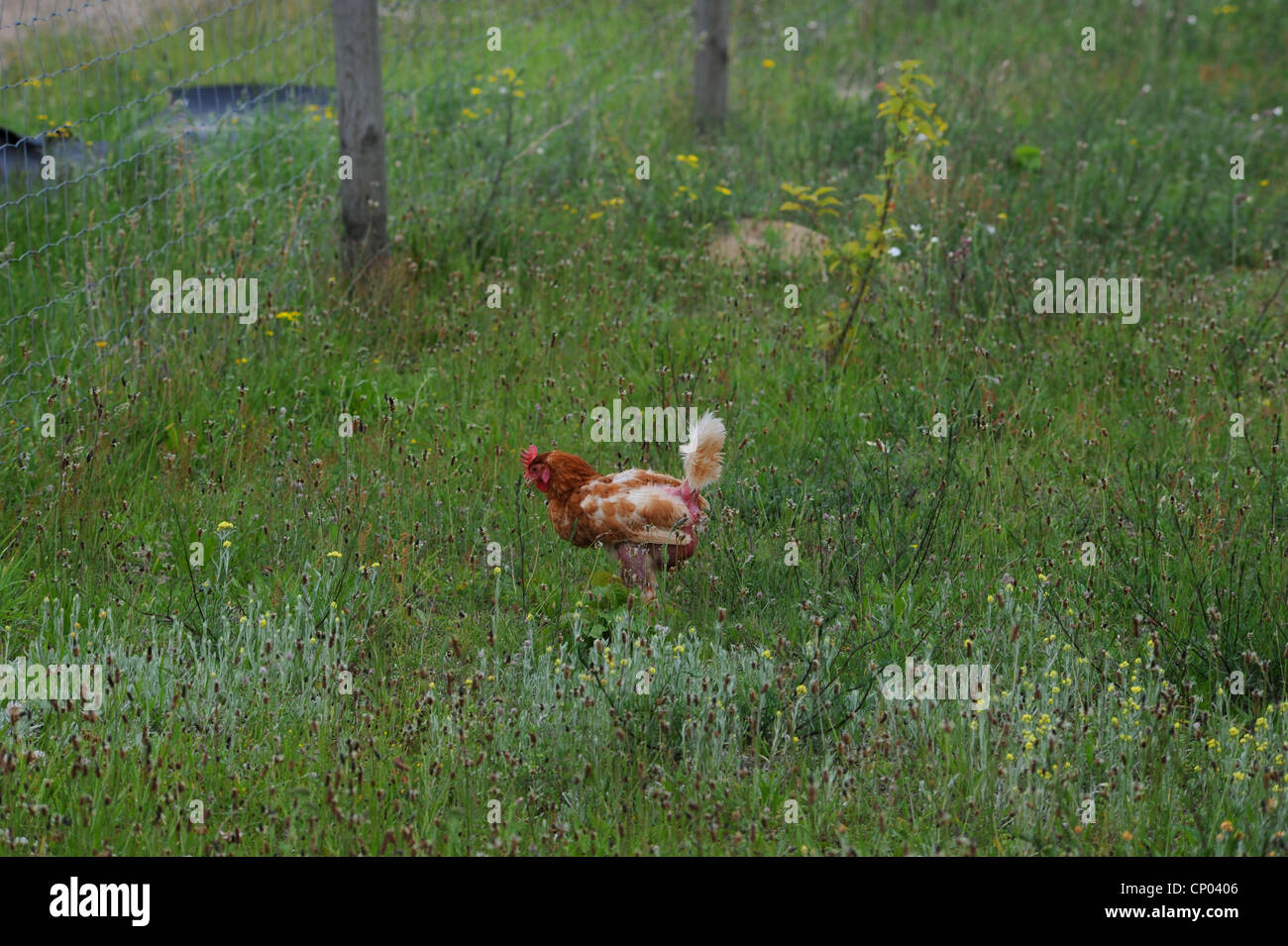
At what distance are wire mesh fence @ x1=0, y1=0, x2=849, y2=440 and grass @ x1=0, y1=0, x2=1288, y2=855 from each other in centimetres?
5

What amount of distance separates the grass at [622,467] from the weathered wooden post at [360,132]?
7.2 inches

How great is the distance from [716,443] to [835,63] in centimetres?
817

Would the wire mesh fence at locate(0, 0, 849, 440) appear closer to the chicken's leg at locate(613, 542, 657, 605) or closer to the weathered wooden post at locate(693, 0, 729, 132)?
the weathered wooden post at locate(693, 0, 729, 132)

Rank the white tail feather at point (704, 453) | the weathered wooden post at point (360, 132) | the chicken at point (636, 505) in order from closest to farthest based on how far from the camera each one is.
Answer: the chicken at point (636, 505) < the white tail feather at point (704, 453) < the weathered wooden post at point (360, 132)

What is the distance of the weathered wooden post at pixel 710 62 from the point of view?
9.70 metres

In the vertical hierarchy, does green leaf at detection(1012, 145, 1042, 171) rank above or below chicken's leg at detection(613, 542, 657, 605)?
above

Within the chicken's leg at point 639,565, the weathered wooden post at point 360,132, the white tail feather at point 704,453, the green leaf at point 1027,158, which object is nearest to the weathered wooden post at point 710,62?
the green leaf at point 1027,158

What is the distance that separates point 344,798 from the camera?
A: 3.37 m

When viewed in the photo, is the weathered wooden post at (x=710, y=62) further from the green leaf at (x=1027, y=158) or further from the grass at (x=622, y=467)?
the green leaf at (x=1027, y=158)

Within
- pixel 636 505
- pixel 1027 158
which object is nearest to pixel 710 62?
pixel 1027 158

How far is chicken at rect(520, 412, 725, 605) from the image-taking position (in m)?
4.50

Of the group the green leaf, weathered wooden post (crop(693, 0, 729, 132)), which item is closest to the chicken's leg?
the green leaf

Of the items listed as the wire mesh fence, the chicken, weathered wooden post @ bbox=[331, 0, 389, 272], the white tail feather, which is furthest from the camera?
weathered wooden post @ bbox=[331, 0, 389, 272]

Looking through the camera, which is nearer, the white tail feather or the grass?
the grass
